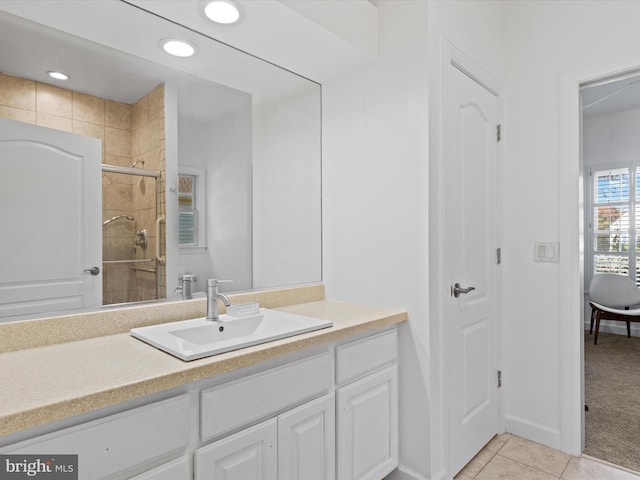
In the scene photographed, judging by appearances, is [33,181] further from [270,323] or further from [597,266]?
[597,266]

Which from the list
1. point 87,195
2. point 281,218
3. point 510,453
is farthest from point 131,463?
point 510,453

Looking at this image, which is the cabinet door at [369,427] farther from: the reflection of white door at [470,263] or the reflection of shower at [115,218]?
the reflection of shower at [115,218]

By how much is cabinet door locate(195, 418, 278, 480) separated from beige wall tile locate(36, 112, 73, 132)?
120cm

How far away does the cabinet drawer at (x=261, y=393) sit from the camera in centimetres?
112

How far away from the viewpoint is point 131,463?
3.11 feet

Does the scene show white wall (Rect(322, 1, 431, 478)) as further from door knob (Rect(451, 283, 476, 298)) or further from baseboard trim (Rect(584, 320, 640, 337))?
baseboard trim (Rect(584, 320, 640, 337))

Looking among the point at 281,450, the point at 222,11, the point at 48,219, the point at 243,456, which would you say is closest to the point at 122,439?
the point at 243,456

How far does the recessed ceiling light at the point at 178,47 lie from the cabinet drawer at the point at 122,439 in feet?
4.59

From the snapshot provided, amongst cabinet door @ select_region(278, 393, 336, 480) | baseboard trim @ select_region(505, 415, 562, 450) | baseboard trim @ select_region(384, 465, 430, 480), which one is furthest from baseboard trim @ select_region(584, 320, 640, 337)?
cabinet door @ select_region(278, 393, 336, 480)

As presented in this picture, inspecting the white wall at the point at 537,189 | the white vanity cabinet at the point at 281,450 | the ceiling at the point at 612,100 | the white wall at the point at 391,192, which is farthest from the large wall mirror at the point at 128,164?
the ceiling at the point at 612,100

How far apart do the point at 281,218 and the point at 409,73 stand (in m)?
0.98

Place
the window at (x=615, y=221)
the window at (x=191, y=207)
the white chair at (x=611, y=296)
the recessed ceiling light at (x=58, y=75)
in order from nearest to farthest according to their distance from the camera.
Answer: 1. the recessed ceiling light at (x=58, y=75)
2. the window at (x=191, y=207)
3. the white chair at (x=611, y=296)
4. the window at (x=615, y=221)

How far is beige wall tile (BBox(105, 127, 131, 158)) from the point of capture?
4.92 ft

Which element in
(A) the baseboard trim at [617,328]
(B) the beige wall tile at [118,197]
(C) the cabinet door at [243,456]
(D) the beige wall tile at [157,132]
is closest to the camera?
(C) the cabinet door at [243,456]
